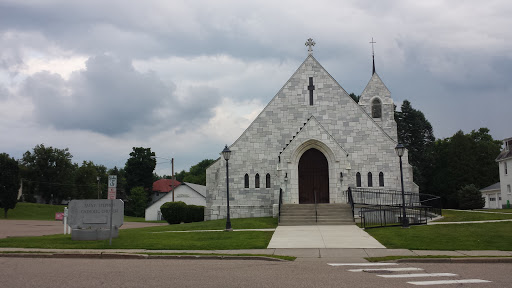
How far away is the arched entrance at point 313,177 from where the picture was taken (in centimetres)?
2752

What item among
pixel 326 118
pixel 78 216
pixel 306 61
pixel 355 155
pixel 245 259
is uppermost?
pixel 306 61

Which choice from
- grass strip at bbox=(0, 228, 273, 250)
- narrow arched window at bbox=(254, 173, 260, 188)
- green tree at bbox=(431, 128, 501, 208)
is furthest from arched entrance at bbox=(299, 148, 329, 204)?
green tree at bbox=(431, 128, 501, 208)

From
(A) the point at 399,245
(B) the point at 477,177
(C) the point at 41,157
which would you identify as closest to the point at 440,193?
(B) the point at 477,177

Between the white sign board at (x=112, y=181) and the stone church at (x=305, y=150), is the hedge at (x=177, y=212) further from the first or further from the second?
the white sign board at (x=112, y=181)

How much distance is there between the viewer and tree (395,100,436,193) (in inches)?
2346

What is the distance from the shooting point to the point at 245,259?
13047mm

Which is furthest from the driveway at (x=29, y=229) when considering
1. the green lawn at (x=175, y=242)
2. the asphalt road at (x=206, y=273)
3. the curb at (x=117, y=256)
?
the asphalt road at (x=206, y=273)

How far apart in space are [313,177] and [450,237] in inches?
461

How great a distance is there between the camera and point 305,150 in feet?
89.9

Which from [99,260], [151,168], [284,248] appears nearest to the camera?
[99,260]

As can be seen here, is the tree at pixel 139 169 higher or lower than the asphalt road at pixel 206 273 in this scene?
higher

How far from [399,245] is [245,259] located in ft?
19.3

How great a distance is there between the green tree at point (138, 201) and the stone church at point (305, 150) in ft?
147

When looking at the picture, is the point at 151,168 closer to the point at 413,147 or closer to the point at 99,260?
the point at 413,147
